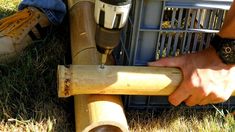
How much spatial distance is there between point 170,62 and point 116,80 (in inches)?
10.3

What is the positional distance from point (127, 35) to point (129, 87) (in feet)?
1.09

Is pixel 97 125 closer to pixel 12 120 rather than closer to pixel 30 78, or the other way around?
pixel 12 120

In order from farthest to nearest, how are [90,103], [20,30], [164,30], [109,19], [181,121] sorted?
1. [20,30]
2. [181,121]
3. [164,30]
4. [90,103]
5. [109,19]

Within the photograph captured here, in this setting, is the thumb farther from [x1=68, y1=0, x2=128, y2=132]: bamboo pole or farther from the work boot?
the work boot

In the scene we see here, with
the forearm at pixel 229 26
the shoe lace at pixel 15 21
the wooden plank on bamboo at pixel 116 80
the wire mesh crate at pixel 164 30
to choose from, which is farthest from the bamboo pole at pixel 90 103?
the forearm at pixel 229 26

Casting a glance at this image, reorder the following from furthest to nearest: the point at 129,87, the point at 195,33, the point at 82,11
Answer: the point at 82,11
the point at 195,33
the point at 129,87

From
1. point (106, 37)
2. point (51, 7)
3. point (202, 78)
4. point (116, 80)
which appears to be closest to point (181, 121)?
point (202, 78)

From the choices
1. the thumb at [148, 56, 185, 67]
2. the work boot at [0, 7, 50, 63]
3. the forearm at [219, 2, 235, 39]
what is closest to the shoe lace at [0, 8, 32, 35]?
the work boot at [0, 7, 50, 63]

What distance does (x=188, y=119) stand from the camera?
1.97 meters

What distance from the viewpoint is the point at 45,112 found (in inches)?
74.7

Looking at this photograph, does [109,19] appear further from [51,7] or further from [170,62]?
[51,7]

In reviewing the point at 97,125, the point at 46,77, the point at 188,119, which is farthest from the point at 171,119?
the point at 46,77

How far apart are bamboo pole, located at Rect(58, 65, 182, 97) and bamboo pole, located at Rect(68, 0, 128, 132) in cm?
5

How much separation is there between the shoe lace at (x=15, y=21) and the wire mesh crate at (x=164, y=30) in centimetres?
57
